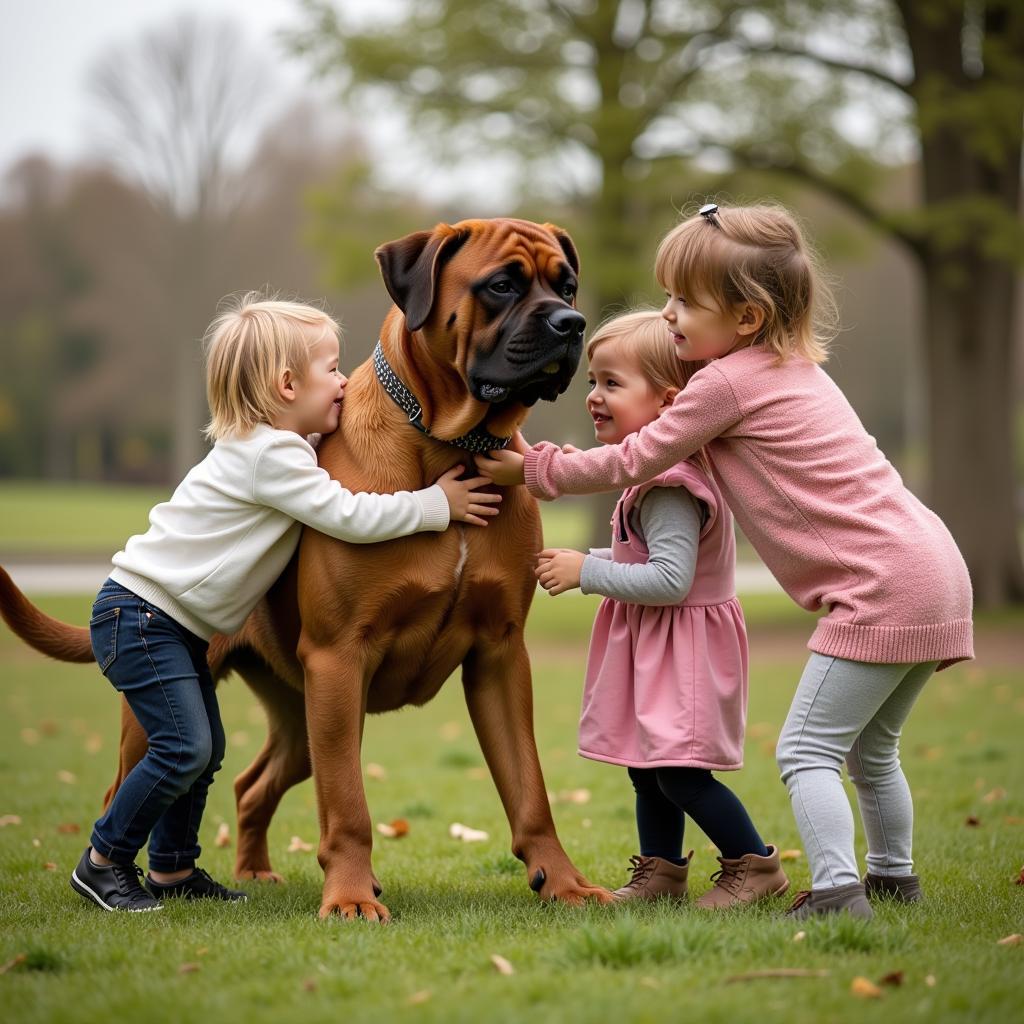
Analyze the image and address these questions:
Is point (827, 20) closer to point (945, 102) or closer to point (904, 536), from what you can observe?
point (945, 102)

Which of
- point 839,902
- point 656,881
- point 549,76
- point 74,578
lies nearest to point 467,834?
point 656,881

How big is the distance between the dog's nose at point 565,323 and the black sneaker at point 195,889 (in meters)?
2.14

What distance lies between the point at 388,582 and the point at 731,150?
1318 cm

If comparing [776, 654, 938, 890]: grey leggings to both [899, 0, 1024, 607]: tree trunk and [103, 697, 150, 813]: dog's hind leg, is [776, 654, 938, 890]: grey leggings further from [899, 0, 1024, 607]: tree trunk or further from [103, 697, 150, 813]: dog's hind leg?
[899, 0, 1024, 607]: tree trunk

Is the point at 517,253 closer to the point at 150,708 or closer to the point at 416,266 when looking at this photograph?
the point at 416,266

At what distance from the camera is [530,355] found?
393cm

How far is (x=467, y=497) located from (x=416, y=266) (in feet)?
2.40

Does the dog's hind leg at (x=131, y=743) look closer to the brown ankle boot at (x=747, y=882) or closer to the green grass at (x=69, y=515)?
the brown ankle boot at (x=747, y=882)

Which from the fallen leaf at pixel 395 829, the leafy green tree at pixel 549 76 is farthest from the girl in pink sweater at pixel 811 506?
the leafy green tree at pixel 549 76

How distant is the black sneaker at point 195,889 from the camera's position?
14.5ft

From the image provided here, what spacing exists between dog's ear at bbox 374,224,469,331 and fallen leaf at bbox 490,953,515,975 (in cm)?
183

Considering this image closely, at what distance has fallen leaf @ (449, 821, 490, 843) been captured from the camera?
571 cm

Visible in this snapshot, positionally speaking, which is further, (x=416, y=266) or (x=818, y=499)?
(x=416, y=266)

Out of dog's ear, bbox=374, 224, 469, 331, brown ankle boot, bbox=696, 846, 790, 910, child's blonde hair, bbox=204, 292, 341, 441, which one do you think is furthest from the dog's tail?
brown ankle boot, bbox=696, 846, 790, 910
